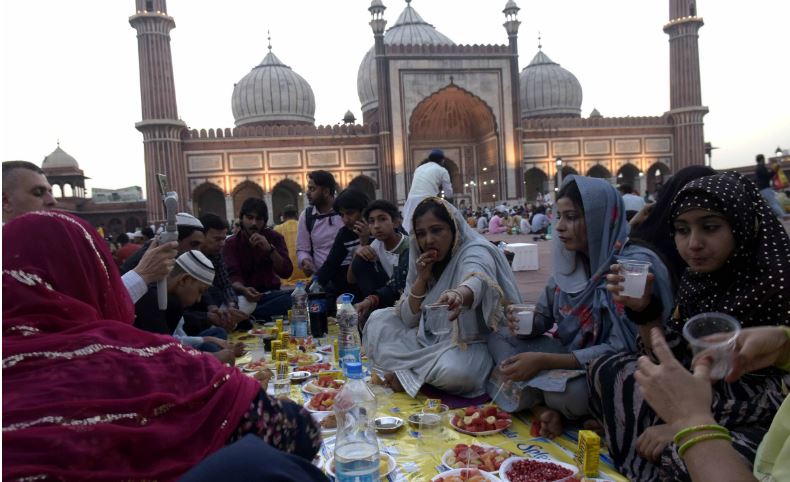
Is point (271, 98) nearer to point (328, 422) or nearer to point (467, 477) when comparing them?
point (328, 422)

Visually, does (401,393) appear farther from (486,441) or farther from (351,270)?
(351,270)

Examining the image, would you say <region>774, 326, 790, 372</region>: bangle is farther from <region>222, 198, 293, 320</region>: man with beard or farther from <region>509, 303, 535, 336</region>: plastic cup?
<region>222, 198, 293, 320</region>: man with beard

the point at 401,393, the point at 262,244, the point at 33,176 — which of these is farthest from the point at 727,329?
the point at 262,244

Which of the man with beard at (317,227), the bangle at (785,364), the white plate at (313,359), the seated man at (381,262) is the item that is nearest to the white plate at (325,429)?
the white plate at (313,359)

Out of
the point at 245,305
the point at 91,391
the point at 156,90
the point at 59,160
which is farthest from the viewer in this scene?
the point at 59,160

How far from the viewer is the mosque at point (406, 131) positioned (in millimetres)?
20330

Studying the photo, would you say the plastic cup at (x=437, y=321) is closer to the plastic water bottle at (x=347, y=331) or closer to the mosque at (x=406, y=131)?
the plastic water bottle at (x=347, y=331)

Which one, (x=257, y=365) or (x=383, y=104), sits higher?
(x=383, y=104)

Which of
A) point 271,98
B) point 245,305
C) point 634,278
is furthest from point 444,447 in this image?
point 271,98

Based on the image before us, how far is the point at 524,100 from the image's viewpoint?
1075 inches

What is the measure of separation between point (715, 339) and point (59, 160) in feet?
104

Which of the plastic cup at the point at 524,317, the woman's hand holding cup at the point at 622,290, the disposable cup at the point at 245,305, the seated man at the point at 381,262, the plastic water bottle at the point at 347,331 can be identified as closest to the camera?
the woman's hand holding cup at the point at 622,290

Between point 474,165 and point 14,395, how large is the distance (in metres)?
23.8

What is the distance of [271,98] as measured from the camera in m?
24.4
